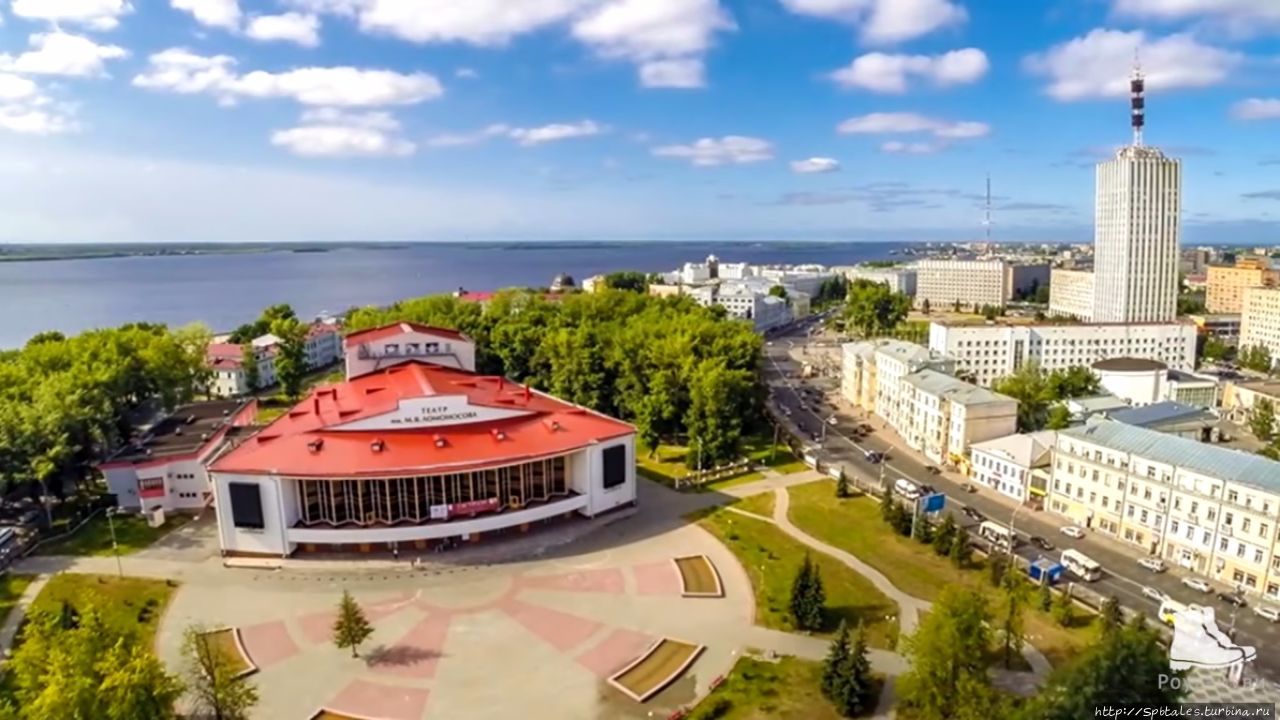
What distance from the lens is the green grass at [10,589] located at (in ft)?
149

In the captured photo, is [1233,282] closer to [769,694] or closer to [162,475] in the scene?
Answer: [769,694]

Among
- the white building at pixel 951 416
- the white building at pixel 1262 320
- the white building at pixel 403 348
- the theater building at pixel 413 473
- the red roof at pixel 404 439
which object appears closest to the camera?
the theater building at pixel 413 473

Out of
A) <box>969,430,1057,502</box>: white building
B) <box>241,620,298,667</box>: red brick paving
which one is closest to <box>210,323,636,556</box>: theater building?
<box>241,620,298,667</box>: red brick paving

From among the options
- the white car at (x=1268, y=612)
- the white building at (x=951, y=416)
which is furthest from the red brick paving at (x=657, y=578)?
the white building at (x=951, y=416)

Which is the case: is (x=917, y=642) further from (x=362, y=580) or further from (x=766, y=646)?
(x=362, y=580)

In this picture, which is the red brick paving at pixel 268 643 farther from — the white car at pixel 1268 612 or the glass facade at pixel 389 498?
the white car at pixel 1268 612

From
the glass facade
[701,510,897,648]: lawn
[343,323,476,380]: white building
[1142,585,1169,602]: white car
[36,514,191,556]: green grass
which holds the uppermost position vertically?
Result: [343,323,476,380]: white building

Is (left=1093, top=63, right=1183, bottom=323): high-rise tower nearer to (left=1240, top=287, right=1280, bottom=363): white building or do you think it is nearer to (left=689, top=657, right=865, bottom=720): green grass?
(left=1240, top=287, right=1280, bottom=363): white building

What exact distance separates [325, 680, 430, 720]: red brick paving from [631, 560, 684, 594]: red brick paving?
1530 cm

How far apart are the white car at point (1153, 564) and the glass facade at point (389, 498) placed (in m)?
43.1

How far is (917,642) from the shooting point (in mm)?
33531

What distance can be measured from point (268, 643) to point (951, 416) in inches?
2317

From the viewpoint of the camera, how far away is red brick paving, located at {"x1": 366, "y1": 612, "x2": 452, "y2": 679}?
129 ft

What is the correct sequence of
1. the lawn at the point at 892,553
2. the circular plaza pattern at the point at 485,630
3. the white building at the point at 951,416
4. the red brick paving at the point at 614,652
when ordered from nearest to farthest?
1. the circular plaza pattern at the point at 485,630
2. the red brick paving at the point at 614,652
3. the lawn at the point at 892,553
4. the white building at the point at 951,416
